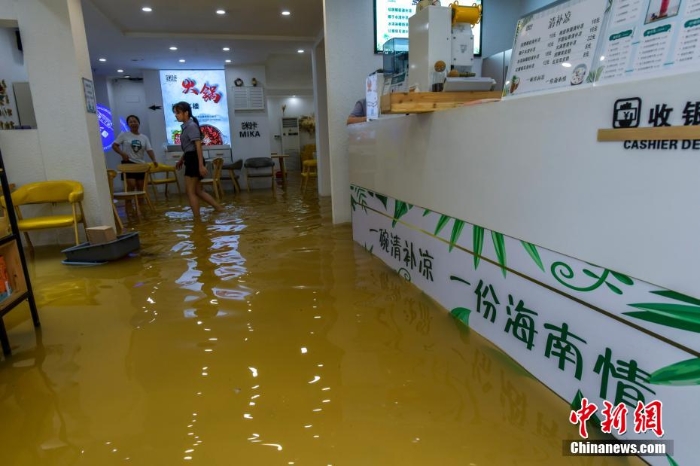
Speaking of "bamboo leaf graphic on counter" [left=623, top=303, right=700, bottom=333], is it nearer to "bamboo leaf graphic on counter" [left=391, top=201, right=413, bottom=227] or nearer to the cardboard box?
"bamboo leaf graphic on counter" [left=391, top=201, right=413, bottom=227]

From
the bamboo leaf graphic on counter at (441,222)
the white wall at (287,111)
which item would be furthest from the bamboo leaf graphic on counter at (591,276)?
the white wall at (287,111)

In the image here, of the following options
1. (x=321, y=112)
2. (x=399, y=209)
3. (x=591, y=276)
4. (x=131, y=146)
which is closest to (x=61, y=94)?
(x=131, y=146)

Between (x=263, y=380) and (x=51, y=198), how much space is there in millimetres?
3693

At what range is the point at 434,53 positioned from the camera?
2850mm

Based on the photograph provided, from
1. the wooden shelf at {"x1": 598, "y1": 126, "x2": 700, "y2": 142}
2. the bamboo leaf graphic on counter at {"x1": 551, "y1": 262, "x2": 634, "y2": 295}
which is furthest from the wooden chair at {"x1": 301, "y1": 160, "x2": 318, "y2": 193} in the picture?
the wooden shelf at {"x1": 598, "y1": 126, "x2": 700, "y2": 142}

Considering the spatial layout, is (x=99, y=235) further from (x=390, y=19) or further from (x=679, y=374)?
(x=679, y=374)

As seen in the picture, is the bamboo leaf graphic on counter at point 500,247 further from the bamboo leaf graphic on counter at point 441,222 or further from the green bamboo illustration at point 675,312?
the green bamboo illustration at point 675,312

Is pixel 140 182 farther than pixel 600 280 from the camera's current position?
Yes

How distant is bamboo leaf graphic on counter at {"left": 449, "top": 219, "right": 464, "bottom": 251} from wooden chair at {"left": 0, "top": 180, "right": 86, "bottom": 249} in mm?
3585

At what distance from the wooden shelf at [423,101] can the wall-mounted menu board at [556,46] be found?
0.36 metres

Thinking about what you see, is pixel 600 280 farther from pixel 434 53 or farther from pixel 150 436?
pixel 434 53

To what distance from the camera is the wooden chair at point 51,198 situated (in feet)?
12.9

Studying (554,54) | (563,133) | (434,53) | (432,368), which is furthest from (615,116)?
(434,53)

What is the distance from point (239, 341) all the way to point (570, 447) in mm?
1583
